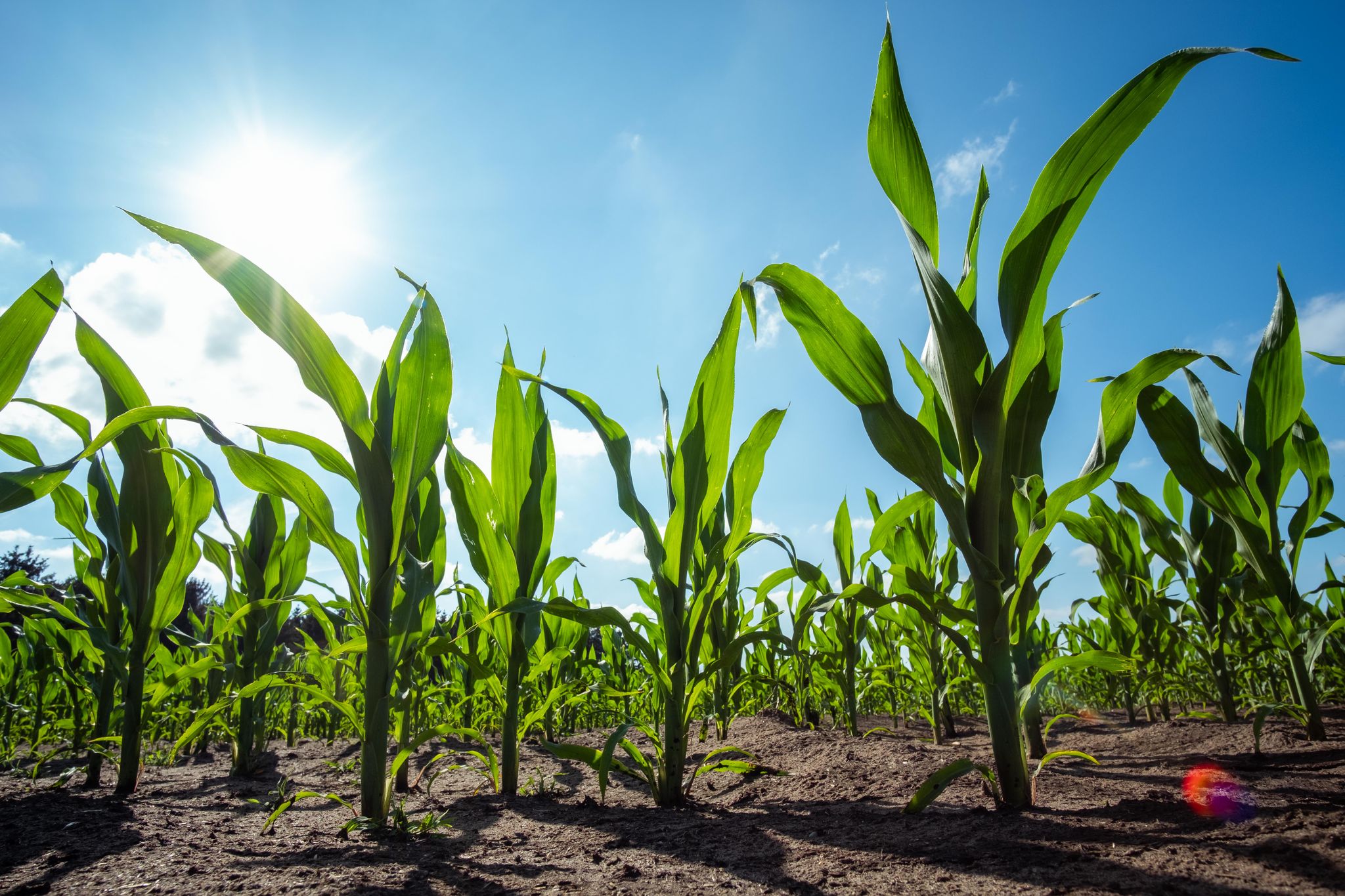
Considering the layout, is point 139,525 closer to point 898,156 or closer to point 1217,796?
point 898,156

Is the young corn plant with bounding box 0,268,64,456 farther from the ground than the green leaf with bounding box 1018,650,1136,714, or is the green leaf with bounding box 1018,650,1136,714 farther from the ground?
the young corn plant with bounding box 0,268,64,456

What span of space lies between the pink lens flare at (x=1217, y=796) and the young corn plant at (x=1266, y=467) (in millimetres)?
580

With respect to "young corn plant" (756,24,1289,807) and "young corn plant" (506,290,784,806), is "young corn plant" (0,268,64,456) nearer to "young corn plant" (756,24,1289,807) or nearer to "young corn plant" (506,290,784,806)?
"young corn plant" (506,290,784,806)

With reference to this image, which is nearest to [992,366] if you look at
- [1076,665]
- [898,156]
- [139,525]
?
[898,156]

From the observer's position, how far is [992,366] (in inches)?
57.0

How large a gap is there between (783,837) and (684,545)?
2.43 ft

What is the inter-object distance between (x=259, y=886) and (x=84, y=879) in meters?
0.38

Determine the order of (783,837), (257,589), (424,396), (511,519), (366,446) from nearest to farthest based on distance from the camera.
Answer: (783,837)
(366,446)
(424,396)
(511,519)
(257,589)

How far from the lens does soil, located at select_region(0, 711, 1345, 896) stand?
38.5 inches

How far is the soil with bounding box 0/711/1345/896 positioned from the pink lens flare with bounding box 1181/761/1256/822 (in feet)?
0.08

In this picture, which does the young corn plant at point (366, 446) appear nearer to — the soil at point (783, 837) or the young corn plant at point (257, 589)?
the soil at point (783, 837)

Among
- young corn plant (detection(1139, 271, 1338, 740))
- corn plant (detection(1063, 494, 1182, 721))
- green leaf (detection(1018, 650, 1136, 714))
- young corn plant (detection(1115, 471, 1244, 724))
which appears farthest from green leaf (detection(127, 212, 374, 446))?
young corn plant (detection(1115, 471, 1244, 724))

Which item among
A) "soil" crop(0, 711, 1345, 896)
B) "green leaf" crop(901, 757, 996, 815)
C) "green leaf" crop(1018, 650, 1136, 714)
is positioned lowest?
"soil" crop(0, 711, 1345, 896)

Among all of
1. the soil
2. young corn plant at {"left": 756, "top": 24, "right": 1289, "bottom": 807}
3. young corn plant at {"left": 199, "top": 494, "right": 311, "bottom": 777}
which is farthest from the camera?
young corn plant at {"left": 199, "top": 494, "right": 311, "bottom": 777}
